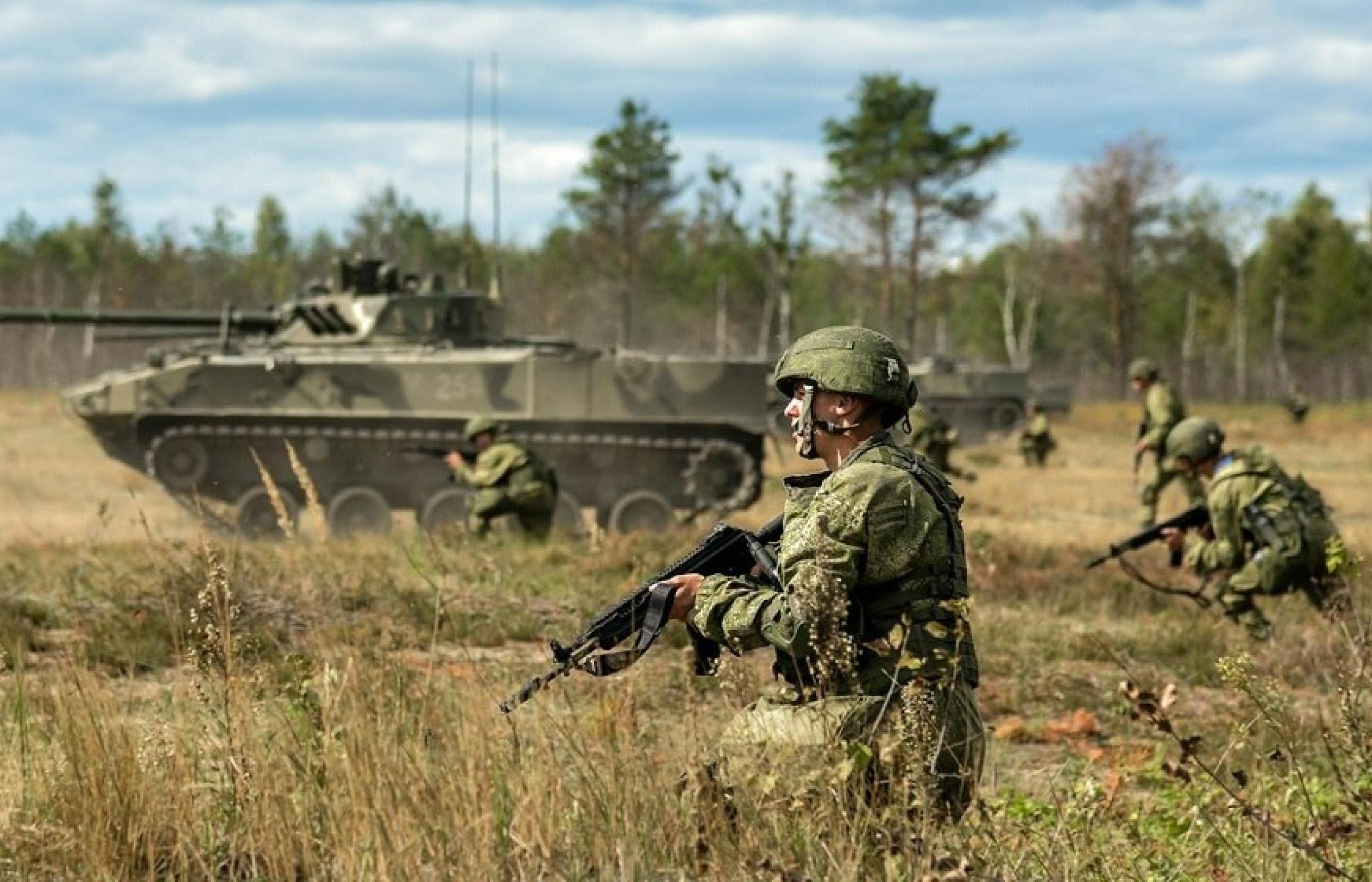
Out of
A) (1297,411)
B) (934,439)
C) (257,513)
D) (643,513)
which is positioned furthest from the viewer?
(1297,411)

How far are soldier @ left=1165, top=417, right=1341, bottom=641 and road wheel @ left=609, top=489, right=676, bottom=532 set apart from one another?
7.67 meters

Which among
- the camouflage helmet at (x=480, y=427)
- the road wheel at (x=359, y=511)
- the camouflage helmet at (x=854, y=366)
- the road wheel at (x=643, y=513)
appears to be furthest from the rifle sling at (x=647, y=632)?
the road wheel at (x=359, y=511)

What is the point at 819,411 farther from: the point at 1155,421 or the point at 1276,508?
the point at 1155,421

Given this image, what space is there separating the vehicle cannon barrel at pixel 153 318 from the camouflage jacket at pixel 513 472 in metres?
4.51

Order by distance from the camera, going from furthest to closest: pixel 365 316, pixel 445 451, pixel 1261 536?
pixel 365 316, pixel 445 451, pixel 1261 536

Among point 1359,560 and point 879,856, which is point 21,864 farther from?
point 1359,560

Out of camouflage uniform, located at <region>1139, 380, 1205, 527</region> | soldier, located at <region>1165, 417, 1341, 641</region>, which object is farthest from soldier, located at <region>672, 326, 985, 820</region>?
camouflage uniform, located at <region>1139, 380, 1205, 527</region>

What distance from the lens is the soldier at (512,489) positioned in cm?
1313

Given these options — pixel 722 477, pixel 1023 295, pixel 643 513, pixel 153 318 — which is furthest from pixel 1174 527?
pixel 1023 295

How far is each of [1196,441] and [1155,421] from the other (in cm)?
656

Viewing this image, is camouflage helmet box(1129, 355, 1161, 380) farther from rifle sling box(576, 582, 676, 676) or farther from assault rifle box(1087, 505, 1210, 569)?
rifle sling box(576, 582, 676, 676)

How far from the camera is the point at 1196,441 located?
30.1 ft

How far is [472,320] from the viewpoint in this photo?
57.9 feet

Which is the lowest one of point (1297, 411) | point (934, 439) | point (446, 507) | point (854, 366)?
point (446, 507)
